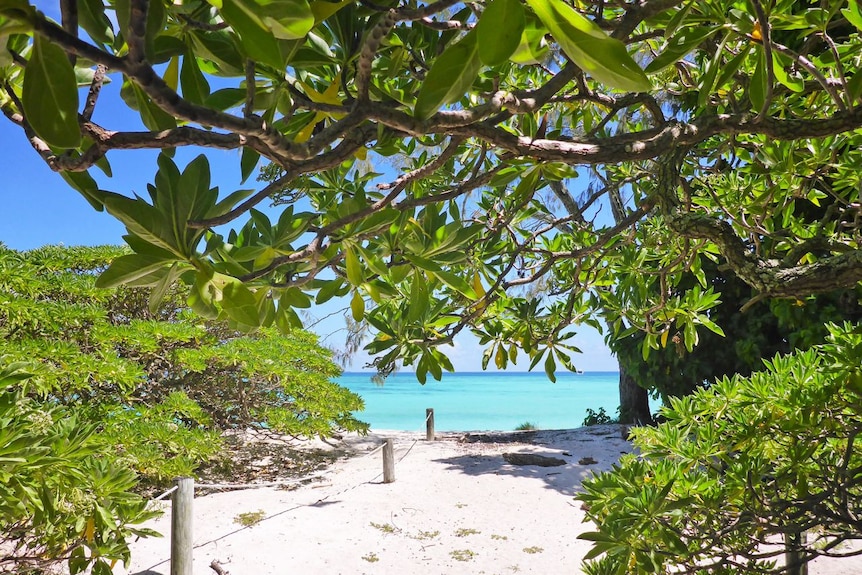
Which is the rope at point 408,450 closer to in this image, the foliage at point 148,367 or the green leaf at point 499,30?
the foliage at point 148,367

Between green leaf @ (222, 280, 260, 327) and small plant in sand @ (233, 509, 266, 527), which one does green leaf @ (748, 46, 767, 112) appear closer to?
green leaf @ (222, 280, 260, 327)

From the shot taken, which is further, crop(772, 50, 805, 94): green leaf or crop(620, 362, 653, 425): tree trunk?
crop(620, 362, 653, 425): tree trunk

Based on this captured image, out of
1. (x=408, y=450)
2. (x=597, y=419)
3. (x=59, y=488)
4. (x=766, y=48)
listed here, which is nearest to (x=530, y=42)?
(x=766, y=48)

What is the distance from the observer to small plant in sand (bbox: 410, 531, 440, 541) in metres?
4.18

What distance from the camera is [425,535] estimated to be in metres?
4.23

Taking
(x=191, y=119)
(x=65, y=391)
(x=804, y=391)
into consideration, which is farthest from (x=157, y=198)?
(x=65, y=391)

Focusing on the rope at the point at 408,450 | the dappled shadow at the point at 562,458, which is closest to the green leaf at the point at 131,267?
the dappled shadow at the point at 562,458

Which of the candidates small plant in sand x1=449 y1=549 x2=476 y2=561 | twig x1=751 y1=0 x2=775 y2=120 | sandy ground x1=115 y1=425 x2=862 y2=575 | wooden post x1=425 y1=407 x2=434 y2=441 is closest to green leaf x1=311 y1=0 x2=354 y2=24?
twig x1=751 y1=0 x2=775 y2=120

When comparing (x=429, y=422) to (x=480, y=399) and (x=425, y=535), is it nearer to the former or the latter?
(x=425, y=535)

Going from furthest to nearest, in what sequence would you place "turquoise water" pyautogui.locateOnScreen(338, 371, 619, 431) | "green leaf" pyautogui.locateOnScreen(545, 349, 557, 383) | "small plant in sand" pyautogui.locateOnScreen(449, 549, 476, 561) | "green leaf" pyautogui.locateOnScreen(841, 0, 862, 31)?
1. "turquoise water" pyautogui.locateOnScreen(338, 371, 619, 431)
2. "small plant in sand" pyautogui.locateOnScreen(449, 549, 476, 561)
3. "green leaf" pyautogui.locateOnScreen(545, 349, 557, 383)
4. "green leaf" pyautogui.locateOnScreen(841, 0, 862, 31)

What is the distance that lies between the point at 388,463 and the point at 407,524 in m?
1.00

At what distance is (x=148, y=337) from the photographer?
15.5ft

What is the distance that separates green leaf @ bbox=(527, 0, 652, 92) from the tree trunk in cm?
837

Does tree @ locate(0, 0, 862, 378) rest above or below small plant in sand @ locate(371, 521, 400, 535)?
above
